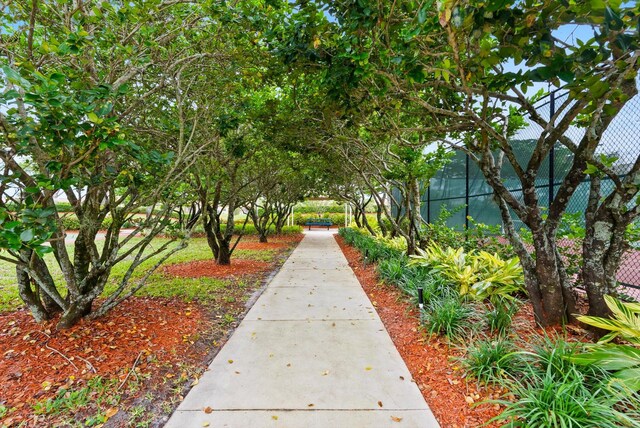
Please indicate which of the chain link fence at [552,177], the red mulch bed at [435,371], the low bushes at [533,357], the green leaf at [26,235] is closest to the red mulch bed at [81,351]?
the green leaf at [26,235]

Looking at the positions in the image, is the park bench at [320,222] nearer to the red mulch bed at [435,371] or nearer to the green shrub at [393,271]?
the green shrub at [393,271]

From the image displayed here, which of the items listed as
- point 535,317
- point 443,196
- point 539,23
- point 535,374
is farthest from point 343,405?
point 443,196

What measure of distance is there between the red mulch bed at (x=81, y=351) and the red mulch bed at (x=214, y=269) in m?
2.97

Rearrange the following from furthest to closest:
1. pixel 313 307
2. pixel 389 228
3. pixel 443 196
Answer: pixel 389 228 → pixel 443 196 → pixel 313 307

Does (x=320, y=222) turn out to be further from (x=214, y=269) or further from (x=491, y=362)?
(x=491, y=362)

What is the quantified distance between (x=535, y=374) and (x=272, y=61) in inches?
164

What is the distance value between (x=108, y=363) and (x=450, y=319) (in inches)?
136

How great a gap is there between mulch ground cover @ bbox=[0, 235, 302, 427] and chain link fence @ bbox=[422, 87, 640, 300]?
4.92 metres

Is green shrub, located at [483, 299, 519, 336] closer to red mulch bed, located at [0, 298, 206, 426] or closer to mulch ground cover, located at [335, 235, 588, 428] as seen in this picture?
mulch ground cover, located at [335, 235, 588, 428]

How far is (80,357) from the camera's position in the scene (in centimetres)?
294

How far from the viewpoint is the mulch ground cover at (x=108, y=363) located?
7.66 feet

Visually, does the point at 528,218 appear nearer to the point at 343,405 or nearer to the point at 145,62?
the point at 343,405

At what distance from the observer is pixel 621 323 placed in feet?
7.98

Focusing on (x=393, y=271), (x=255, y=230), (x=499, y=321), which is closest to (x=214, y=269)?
(x=393, y=271)
